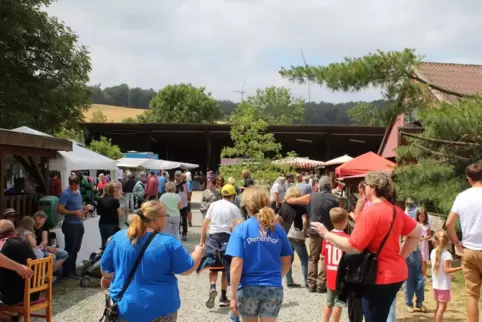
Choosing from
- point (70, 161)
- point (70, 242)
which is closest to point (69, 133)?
point (70, 161)

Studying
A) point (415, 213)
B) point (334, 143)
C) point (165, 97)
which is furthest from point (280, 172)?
point (165, 97)

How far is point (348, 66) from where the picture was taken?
742cm

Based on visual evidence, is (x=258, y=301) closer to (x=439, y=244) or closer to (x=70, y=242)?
(x=439, y=244)

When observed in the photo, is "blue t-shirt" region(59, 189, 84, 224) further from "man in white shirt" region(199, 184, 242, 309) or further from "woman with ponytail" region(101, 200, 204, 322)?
"woman with ponytail" region(101, 200, 204, 322)

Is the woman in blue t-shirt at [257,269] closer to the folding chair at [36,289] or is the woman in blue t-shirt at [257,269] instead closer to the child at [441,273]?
the folding chair at [36,289]

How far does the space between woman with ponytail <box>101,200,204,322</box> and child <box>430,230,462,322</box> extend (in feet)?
11.2

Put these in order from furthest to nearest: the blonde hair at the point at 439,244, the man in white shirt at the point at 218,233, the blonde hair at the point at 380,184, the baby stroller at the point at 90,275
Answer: the baby stroller at the point at 90,275
the man in white shirt at the point at 218,233
the blonde hair at the point at 439,244
the blonde hair at the point at 380,184

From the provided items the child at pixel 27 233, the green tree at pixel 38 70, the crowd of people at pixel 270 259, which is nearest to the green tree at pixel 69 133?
the green tree at pixel 38 70

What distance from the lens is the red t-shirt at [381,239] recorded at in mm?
4012

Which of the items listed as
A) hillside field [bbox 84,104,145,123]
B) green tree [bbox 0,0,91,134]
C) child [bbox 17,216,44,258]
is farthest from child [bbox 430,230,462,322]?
hillside field [bbox 84,104,145,123]

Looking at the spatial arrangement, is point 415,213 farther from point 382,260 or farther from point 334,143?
point 334,143

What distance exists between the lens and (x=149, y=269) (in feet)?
12.4

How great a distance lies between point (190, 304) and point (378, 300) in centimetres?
393

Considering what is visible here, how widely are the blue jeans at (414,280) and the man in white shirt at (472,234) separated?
1884 millimetres
